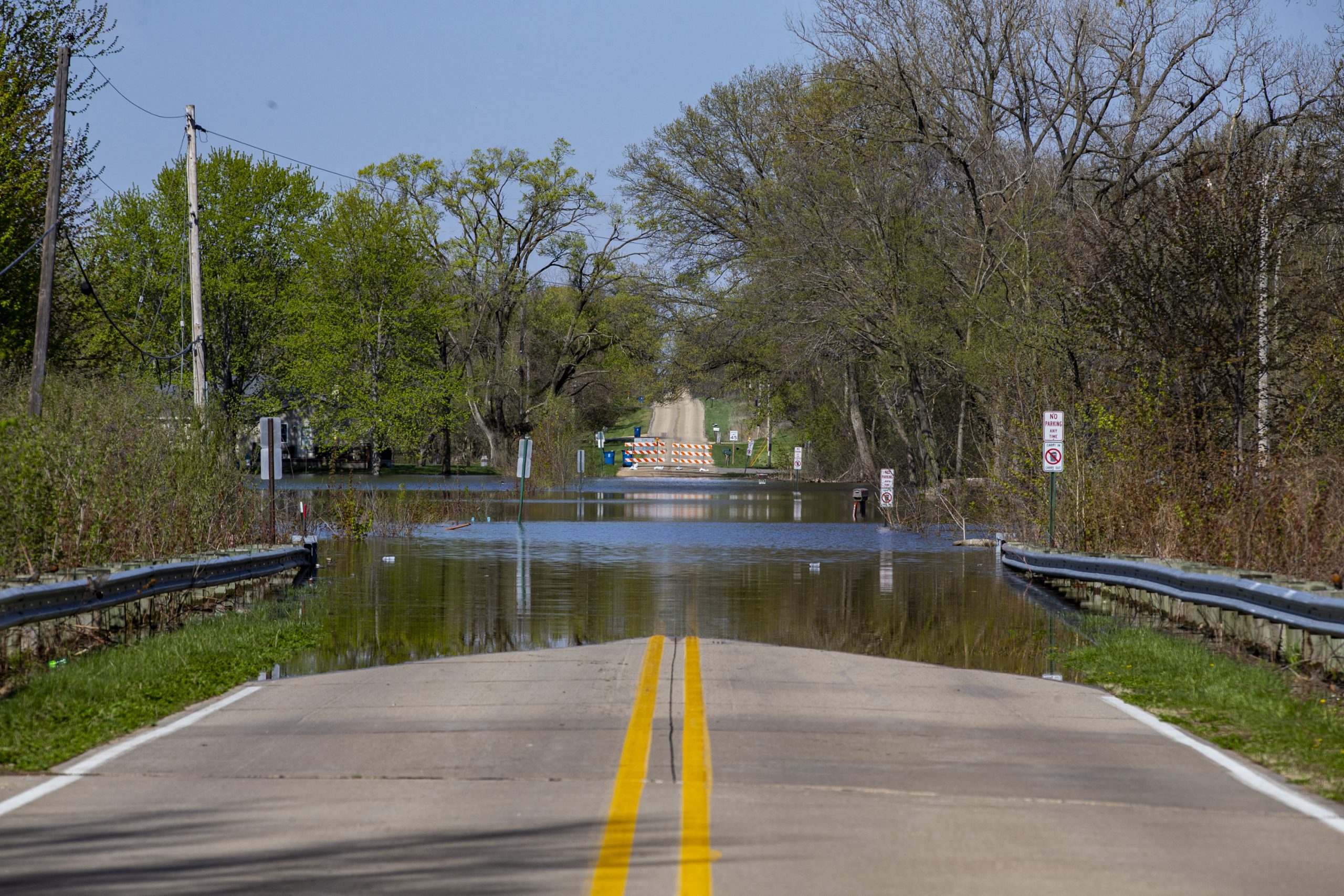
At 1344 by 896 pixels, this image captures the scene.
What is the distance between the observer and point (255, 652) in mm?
12266

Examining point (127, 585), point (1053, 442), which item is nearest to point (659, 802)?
point (127, 585)

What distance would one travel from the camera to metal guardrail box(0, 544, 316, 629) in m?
10.3

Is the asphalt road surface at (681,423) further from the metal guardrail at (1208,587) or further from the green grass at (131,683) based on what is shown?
the green grass at (131,683)

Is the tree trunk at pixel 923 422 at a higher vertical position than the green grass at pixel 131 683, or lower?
higher

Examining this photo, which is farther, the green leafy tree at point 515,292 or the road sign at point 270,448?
the green leafy tree at point 515,292

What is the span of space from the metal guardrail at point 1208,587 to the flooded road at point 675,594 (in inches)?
22.2

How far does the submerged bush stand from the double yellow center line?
630 centimetres

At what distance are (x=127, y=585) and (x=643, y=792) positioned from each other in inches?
294

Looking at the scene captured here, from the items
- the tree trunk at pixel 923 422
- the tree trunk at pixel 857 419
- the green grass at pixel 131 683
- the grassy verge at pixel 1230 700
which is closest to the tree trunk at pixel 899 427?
the tree trunk at pixel 923 422

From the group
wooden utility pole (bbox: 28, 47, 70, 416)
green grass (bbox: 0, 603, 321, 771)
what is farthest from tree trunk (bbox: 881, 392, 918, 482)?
green grass (bbox: 0, 603, 321, 771)

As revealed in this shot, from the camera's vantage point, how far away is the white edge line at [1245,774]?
6669 mm

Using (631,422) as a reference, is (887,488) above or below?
below

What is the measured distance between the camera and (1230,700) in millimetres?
9789

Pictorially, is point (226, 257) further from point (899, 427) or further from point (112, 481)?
point (112, 481)
